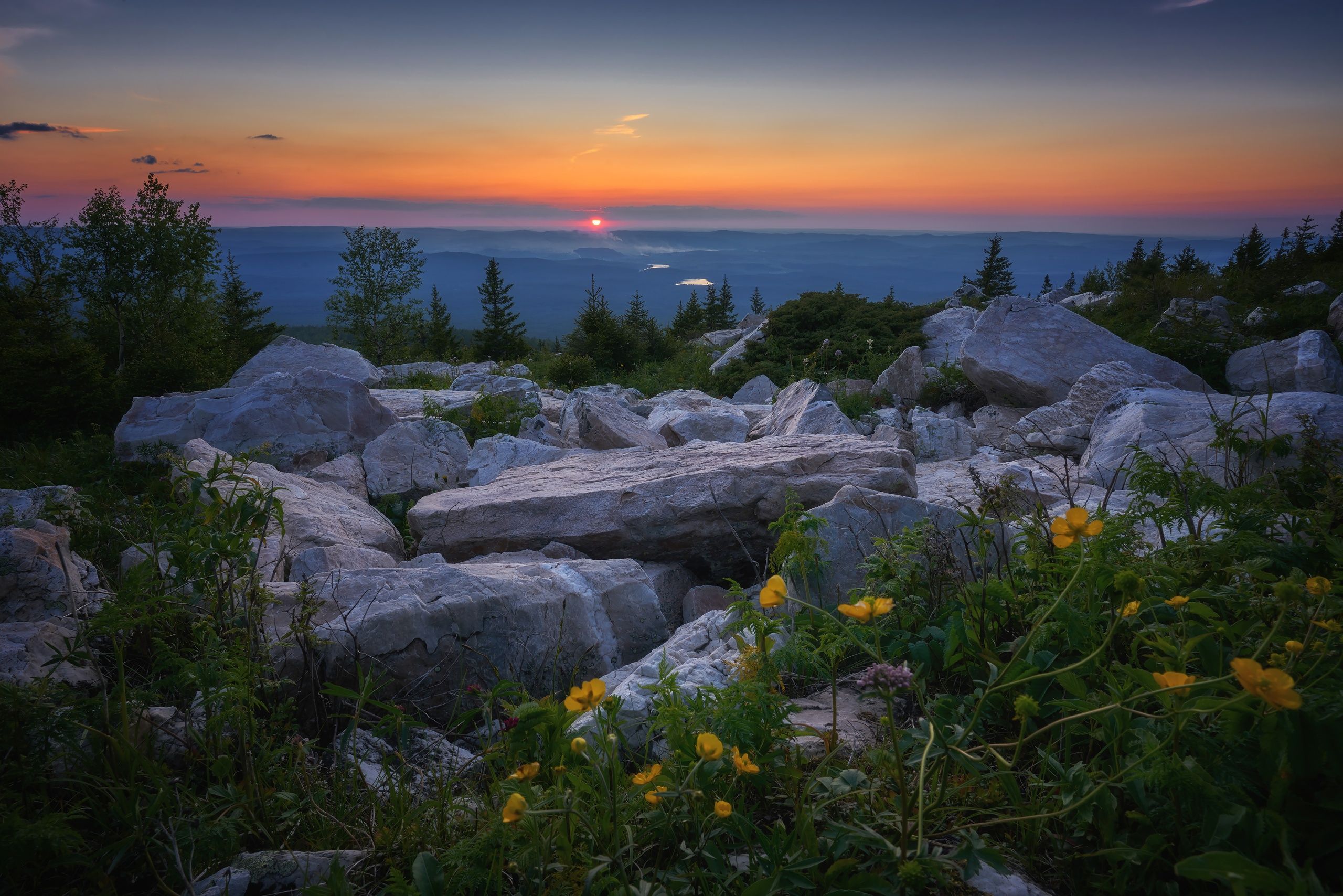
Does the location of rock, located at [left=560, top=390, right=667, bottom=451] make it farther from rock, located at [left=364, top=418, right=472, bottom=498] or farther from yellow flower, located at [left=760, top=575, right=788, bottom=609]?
yellow flower, located at [left=760, top=575, right=788, bottom=609]

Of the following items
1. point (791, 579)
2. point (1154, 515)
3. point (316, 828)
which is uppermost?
point (1154, 515)

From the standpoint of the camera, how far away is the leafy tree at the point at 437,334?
40.7 m

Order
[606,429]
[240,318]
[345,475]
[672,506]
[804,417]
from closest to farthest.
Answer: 1. [672,506]
2. [345,475]
3. [804,417]
4. [606,429]
5. [240,318]

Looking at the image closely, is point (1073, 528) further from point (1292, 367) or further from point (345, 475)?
point (1292, 367)

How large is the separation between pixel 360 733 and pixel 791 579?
2374 mm

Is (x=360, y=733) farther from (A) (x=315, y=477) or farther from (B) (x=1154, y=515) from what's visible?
(A) (x=315, y=477)

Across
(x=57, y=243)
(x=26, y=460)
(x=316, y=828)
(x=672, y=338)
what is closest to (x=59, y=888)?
(x=316, y=828)

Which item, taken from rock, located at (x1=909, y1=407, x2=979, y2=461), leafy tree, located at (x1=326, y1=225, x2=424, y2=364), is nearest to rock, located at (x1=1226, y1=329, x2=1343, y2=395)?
rock, located at (x1=909, y1=407, x2=979, y2=461)

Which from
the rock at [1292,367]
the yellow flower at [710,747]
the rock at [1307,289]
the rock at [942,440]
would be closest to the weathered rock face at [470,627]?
the yellow flower at [710,747]

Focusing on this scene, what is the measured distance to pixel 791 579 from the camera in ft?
12.7

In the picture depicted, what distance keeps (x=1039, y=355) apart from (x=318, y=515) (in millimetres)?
11708

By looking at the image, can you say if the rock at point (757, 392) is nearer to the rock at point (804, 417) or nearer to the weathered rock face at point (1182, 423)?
the rock at point (804, 417)

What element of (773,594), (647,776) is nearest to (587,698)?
(647,776)

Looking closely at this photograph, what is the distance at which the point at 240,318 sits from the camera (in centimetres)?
4509
